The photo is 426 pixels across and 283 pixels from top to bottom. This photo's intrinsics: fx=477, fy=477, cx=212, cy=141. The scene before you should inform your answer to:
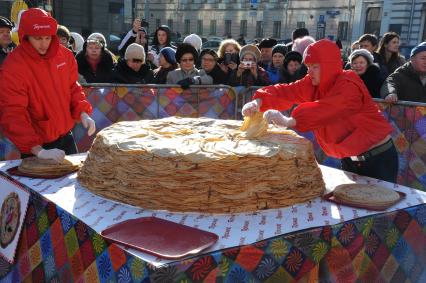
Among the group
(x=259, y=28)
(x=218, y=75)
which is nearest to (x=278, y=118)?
(x=218, y=75)

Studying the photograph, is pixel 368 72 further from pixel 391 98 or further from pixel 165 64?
pixel 165 64

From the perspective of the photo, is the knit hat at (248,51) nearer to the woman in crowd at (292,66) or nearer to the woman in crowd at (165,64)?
the woman in crowd at (292,66)

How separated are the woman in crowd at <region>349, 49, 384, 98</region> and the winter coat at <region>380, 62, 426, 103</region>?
0.25 meters

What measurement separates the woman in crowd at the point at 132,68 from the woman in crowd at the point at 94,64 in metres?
0.12

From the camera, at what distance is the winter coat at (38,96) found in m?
2.98

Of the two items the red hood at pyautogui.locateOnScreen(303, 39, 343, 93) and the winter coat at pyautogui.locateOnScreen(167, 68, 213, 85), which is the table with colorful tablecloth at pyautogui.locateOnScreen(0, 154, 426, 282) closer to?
the red hood at pyautogui.locateOnScreen(303, 39, 343, 93)

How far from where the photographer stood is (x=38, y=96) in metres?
3.22

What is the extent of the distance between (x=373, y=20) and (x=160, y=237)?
1573 inches

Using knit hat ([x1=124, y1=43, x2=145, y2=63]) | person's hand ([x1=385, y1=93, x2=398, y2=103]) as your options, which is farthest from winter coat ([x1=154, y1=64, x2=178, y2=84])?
person's hand ([x1=385, y1=93, x2=398, y2=103])

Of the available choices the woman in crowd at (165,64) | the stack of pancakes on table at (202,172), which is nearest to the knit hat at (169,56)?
the woman in crowd at (165,64)

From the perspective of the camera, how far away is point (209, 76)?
5.59 metres

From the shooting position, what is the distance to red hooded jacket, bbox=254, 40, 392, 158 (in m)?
2.73

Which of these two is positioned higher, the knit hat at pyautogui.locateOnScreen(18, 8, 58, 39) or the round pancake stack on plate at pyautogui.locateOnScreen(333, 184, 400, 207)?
the knit hat at pyautogui.locateOnScreen(18, 8, 58, 39)

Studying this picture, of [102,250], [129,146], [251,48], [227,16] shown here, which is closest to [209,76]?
[251,48]
